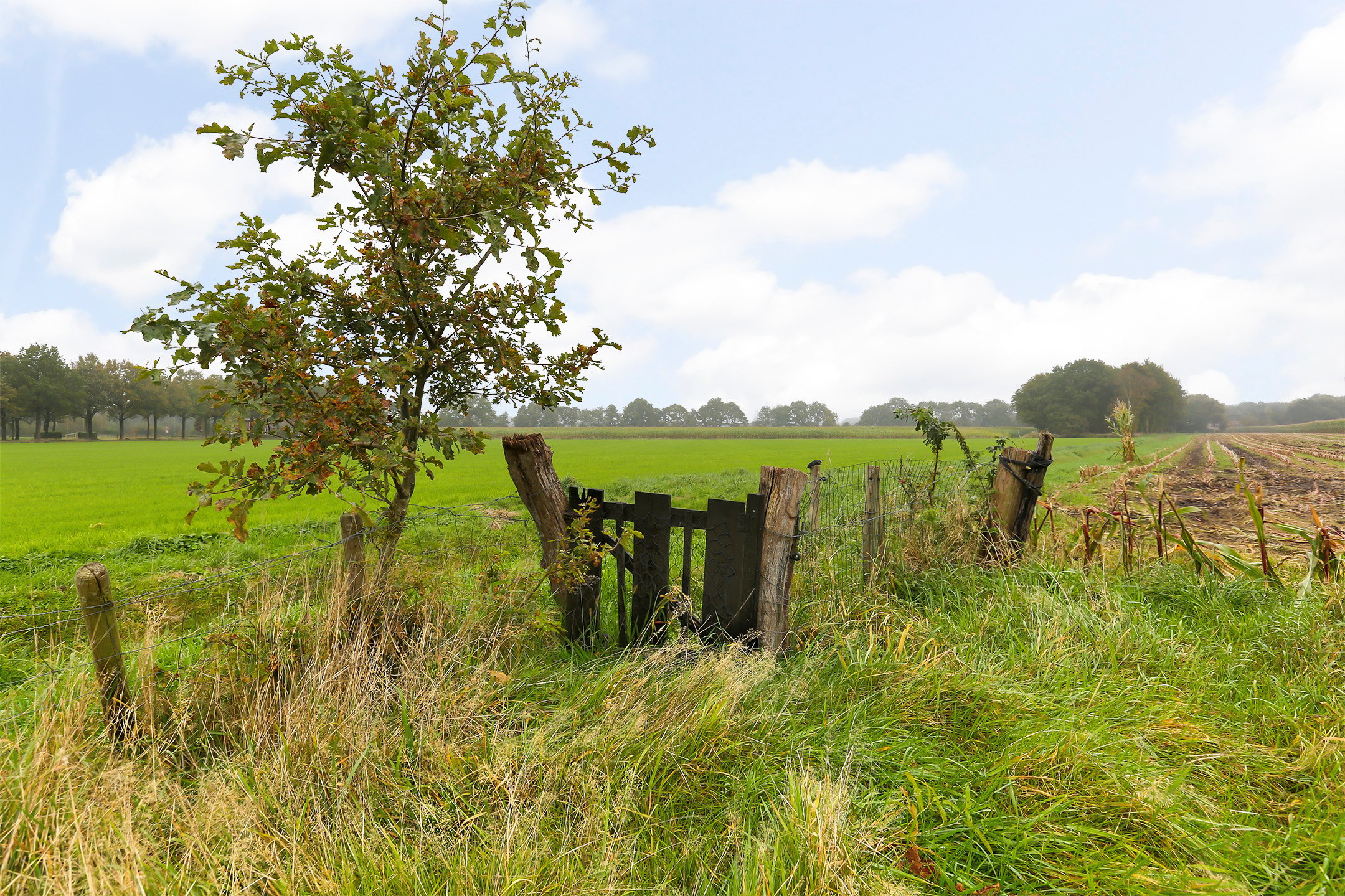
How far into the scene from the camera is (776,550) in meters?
3.79

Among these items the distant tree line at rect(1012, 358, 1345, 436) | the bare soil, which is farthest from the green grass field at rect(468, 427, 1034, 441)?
the bare soil

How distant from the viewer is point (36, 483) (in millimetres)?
21797

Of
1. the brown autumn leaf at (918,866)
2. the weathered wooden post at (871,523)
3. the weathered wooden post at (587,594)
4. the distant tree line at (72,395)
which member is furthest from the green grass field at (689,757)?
the distant tree line at (72,395)

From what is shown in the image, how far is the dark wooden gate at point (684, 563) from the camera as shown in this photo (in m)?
3.81

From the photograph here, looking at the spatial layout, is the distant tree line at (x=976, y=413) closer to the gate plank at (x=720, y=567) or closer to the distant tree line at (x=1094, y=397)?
the distant tree line at (x=1094, y=397)

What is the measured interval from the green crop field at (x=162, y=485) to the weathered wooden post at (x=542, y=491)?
11.7ft

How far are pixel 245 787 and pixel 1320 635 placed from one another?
222 inches

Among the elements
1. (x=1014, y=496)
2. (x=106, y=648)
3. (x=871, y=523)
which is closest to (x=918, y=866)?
(x=871, y=523)

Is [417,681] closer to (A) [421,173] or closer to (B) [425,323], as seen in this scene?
(B) [425,323]

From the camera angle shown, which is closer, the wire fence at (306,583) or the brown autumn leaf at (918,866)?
the brown autumn leaf at (918,866)

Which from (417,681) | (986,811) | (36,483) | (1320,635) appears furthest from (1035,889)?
(36,483)

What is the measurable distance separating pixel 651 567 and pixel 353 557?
1679 mm

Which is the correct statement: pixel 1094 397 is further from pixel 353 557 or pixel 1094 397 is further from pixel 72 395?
pixel 72 395

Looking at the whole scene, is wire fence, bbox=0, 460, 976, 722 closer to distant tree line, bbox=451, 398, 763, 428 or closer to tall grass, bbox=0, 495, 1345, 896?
tall grass, bbox=0, 495, 1345, 896
